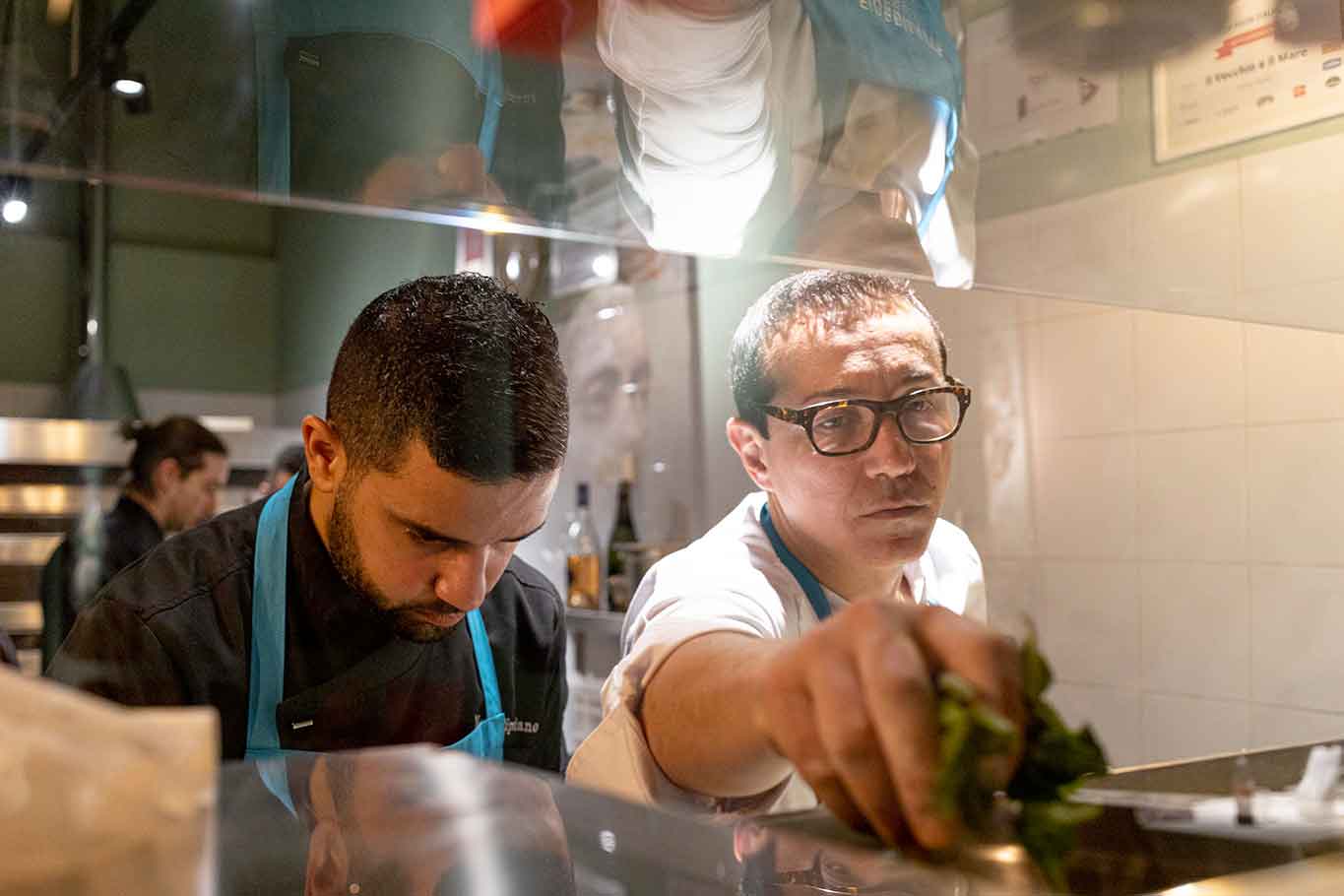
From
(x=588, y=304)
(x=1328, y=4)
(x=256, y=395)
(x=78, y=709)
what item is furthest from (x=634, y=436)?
(x=1328, y=4)

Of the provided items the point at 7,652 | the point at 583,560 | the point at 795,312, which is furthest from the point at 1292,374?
the point at 7,652

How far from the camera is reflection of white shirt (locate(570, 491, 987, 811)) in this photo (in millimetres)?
453

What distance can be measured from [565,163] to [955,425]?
217 millimetres

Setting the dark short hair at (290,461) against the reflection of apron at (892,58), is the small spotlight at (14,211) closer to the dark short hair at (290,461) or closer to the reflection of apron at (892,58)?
the dark short hair at (290,461)

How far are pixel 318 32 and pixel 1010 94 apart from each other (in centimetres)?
37

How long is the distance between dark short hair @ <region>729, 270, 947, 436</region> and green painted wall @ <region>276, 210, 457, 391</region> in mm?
141

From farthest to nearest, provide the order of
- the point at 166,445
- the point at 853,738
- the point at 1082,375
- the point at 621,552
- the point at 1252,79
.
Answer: the point at 1252,79 → the point at 1082,375 → the point at 621,552 → the point at 166,445 → the point at 853,738

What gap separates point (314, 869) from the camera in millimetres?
391

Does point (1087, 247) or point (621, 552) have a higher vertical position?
point (1087, 247)

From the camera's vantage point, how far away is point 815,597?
1.53 ft

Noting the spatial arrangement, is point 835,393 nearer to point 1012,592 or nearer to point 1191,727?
point 1012,592

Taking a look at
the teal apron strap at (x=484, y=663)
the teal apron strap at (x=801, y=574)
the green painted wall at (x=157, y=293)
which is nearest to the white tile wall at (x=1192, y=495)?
the teal apron strap at (x=801, y=574)

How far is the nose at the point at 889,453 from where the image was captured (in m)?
0.48

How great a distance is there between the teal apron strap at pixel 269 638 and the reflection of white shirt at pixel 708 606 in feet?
0.41
